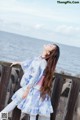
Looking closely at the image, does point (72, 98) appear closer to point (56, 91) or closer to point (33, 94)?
point (56, 91)

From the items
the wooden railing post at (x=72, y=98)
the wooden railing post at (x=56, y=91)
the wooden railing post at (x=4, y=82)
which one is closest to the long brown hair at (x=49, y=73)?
A: the wooden railing post at (x=56, y=91)

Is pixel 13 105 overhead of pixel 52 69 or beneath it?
beneath

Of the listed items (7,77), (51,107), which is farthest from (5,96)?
(51,107)

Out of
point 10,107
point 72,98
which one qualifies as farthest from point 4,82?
point 72,98

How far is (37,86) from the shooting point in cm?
605

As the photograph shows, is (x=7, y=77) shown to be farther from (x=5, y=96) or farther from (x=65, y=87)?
(x=65, y=87)

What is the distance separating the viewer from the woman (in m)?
6.01

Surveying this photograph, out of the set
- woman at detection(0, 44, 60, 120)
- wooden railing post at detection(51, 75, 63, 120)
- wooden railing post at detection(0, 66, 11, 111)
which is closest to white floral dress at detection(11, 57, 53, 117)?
woman at detection(0, 44, 60, 120)

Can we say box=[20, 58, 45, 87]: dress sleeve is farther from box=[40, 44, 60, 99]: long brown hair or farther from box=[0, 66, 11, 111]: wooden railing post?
box=[0, 66, 11, 111]: wooden railing post

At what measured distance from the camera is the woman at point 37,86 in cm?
601

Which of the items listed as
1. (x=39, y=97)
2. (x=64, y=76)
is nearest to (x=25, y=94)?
(x=39, y=97)

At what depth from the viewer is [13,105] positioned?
20.0 ft

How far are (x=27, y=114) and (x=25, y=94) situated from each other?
37 cm

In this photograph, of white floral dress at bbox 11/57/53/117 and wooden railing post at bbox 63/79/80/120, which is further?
wooden railing post at bbox 63/79/80/120
